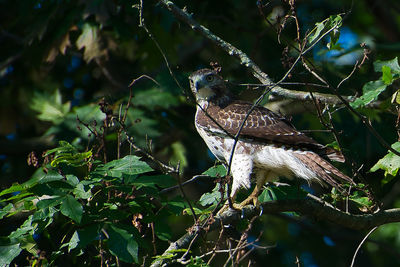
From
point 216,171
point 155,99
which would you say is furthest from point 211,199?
point 155,99

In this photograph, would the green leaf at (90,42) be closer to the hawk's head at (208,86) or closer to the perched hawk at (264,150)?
the hawk's head at (208,86)

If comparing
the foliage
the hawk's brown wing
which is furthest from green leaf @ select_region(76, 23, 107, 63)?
the hawk's brown wing

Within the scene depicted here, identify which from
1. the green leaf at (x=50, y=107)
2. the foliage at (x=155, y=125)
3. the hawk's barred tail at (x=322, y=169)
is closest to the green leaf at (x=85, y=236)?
the foliage at (x=155, y=125)

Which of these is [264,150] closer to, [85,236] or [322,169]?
[322,169]

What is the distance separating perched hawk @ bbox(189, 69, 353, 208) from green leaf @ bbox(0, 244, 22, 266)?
5.35 ft

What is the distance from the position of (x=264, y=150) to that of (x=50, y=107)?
299 cm

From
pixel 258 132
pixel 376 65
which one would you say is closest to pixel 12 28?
pixel 258 132

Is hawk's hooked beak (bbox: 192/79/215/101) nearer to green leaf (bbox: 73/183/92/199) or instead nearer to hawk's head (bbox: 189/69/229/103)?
hawk's head (bbox: 189/69/229/103)

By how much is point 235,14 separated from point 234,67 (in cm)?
158

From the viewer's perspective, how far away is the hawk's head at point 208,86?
587cm

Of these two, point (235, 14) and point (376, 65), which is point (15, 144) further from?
point (376, 65)

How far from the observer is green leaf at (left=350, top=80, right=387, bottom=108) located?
4.21 meters

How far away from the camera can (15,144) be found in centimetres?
764

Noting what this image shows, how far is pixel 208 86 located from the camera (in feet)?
19.4
